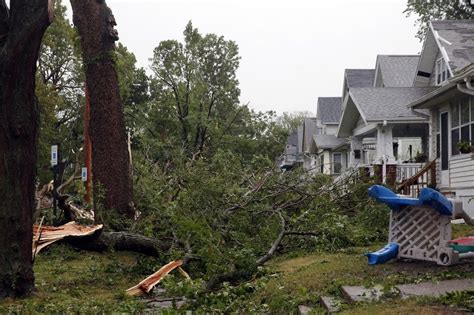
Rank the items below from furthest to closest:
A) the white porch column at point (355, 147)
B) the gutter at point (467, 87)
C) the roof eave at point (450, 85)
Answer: the white porch column at point (355, 147) < the gutter at point (467, 87) < the roof eave at point (450, 85)

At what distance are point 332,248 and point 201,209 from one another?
7.36 feet

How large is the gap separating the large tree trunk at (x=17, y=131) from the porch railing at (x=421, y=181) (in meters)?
12.8

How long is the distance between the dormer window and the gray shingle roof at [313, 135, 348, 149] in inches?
524

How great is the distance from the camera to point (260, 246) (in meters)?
9.45

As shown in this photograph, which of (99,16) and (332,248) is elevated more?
(99,16)

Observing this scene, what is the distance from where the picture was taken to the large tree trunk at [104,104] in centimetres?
1215

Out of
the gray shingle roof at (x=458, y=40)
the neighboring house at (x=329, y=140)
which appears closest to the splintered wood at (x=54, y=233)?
the gray shingle roof at (x=458, y=40)

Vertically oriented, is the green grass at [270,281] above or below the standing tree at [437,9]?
below

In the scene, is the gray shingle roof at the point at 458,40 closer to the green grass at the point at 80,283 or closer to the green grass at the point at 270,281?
the green grass at the point at 270,281

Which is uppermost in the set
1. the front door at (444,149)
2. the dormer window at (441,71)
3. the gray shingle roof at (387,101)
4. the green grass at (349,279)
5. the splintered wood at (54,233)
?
the dormer window at (441,71)

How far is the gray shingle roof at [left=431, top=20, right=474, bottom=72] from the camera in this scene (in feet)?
64.8

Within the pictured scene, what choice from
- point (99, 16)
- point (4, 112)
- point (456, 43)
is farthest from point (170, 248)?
point (456, 43)

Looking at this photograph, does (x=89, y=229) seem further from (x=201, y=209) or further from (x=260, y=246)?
(x=260, y=246)

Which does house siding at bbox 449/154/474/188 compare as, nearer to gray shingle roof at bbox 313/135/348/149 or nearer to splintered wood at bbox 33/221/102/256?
splintered wood at bbox 33/221/102/256
